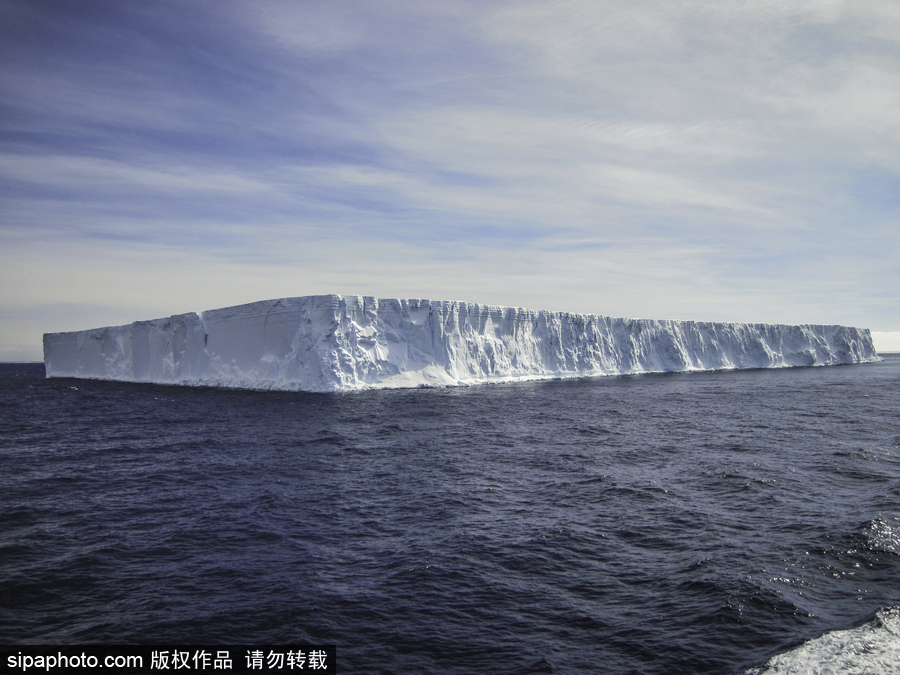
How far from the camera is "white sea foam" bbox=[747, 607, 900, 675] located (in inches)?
188

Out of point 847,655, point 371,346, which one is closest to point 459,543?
point 847,655

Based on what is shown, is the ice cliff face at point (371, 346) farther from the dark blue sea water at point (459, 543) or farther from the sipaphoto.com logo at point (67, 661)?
the sipaphoto.com logo at point (67, 661)

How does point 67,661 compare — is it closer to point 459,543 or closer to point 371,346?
point 459,543

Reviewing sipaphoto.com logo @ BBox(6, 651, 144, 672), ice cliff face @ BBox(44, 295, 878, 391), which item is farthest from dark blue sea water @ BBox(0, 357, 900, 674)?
ice cliff face @ BBox(44, 295, 878, 391)

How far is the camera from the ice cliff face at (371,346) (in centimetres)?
2950

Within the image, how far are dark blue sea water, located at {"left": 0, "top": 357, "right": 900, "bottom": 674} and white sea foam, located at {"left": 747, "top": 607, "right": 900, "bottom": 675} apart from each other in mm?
169

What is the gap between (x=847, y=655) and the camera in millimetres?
4996

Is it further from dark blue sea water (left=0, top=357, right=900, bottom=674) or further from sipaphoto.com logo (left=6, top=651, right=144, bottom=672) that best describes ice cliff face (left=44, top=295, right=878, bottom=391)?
sipaphoto.com logo (left=6, top=651, right=144, bottom=672)

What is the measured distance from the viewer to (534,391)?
3170 cm

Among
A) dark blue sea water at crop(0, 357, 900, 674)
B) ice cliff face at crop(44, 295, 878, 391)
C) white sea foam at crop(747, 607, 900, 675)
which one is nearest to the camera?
white sea foam at crop(747, 607, 900, 675)

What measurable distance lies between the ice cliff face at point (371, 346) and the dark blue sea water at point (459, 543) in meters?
13.3

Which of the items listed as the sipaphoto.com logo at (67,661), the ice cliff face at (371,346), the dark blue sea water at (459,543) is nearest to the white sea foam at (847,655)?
the dark blue sea water at (459,543)

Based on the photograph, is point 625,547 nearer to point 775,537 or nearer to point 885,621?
point 775,537

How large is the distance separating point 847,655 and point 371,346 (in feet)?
91.0
